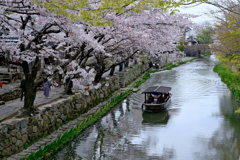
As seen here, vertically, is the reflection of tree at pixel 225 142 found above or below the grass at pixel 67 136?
below

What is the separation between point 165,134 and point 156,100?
5157 millimetres

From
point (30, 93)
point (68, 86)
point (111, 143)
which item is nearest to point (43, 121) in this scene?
point (30, 93)

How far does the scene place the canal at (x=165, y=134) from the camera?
10.9 m

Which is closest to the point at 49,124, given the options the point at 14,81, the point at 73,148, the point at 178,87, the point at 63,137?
the point at 63,137

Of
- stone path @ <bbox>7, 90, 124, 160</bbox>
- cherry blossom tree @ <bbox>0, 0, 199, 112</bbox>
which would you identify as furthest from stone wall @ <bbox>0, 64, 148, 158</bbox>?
cherry blossom tree @ <bbox>0, 0, 199, 112</bbox>

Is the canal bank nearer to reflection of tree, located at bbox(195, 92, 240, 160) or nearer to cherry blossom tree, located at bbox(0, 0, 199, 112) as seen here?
cherry blossom tree, located at bbox(0, 0, 199, 112)

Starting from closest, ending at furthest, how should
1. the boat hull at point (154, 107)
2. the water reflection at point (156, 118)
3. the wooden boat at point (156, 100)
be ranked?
the water reflection at point (156, 118)
the boat hull at point (154, 107)
the wooden boat at point (156, 100)

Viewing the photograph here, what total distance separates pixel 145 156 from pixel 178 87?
1713 centimetres

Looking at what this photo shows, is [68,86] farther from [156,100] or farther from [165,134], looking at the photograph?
[156,100]

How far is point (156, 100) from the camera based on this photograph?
60.9 feet

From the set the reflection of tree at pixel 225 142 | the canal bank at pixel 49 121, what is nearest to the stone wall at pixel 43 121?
the canal bank at pixel 49 121

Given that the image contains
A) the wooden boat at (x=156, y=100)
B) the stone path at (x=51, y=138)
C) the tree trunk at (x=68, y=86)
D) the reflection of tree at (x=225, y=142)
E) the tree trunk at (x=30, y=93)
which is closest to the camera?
the stone path at (x=51, y=138)

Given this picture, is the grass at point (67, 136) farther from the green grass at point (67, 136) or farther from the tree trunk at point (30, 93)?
the tree trunk at point (30, 93)

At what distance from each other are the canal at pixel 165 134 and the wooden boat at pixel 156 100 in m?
0.48
